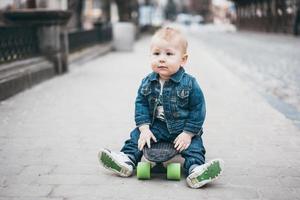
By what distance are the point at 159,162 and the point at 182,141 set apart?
0.23 meters

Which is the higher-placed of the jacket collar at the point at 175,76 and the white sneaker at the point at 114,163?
the jacket collar at the point at 175,76

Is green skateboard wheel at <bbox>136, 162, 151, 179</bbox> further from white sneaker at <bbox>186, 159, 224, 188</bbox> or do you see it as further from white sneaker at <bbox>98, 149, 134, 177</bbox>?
white sneaker at <bbox>186, 159, 224, 188</bbox>

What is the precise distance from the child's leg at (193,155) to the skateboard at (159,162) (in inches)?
3.2

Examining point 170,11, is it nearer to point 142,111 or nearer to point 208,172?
point 142,111

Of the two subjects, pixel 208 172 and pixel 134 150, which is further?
pixel 134 150

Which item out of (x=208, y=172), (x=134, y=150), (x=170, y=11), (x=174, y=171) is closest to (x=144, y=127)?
(x=134, y=150)

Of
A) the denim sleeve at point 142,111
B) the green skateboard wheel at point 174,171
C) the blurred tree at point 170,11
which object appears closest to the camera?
the green skateboard wheel at point 174,171

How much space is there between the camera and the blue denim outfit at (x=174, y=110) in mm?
3686

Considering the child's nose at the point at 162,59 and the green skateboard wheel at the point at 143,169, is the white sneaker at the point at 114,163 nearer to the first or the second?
the green skateboard wheel at the point at 143,169

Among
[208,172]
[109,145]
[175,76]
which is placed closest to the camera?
[208,172]

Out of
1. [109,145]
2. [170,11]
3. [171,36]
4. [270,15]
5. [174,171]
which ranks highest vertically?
[171,36]

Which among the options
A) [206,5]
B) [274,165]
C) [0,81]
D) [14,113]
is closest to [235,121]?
[274,165]

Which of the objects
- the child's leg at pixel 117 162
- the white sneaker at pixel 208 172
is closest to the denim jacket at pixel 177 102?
the child's leg at pixel 117 162

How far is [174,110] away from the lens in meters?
3.74
